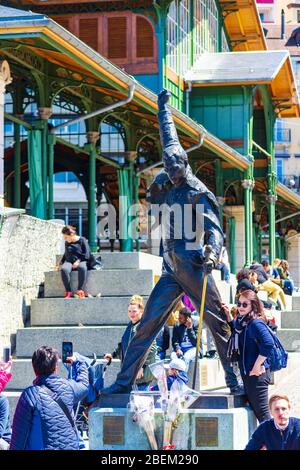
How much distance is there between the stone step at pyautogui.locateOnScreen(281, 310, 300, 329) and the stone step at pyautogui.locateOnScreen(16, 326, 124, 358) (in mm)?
8370

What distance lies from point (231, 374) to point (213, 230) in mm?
1187

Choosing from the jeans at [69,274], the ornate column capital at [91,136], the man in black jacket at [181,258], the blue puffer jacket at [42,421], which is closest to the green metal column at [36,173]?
the ornate column capital at [91,136]

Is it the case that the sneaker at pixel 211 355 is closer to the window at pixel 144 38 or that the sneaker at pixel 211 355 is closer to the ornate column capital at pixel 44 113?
the ornate column capital at pixel 44 113

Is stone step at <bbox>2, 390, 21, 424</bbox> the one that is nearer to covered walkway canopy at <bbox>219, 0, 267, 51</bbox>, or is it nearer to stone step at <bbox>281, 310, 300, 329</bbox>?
stone step at <bbox>281, 310, 300, 329</bbox>

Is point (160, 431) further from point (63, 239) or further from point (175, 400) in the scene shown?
point (63, 239)

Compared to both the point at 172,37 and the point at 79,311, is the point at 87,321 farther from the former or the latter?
the point at 172,37

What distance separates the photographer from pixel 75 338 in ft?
54.6

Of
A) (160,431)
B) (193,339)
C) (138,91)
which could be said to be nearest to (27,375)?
(193,339)

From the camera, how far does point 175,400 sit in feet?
35.0

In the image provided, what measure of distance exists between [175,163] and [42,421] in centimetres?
274

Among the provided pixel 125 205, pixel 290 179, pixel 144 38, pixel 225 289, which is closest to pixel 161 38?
pixel 144 38

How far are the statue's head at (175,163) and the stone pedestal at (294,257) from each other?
49.4 m

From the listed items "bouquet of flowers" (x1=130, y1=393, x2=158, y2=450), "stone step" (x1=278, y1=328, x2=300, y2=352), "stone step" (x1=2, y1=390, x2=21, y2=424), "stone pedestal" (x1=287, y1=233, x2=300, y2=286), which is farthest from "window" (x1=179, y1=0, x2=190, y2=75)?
"stone pedestal" (x1=287, y1=233, x2=300, y2=286)

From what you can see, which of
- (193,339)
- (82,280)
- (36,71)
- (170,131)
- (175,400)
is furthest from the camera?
(36,71)
